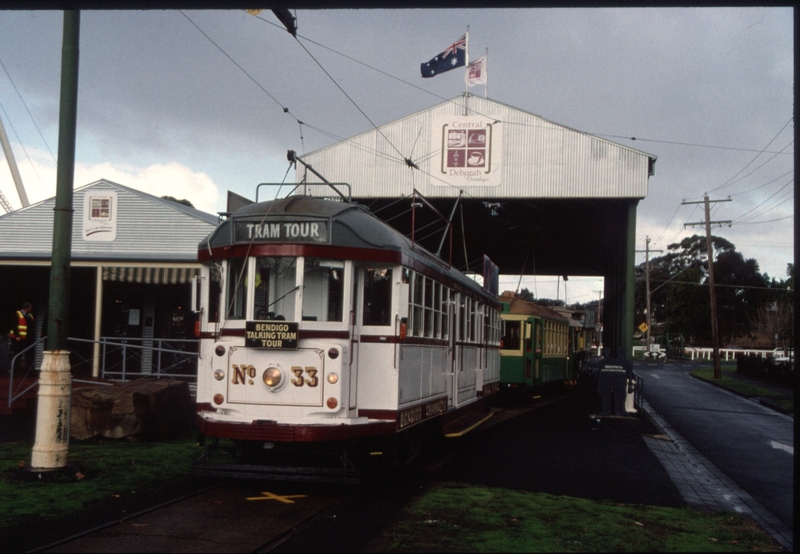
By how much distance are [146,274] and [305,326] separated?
1056cm

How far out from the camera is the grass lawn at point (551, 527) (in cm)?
669

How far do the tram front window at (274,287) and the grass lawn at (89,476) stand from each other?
2.33 meters

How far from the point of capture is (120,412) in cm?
1219

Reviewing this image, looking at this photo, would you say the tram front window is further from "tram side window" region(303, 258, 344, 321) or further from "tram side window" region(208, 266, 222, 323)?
"tram side window" region(208, 266, 222, 323)

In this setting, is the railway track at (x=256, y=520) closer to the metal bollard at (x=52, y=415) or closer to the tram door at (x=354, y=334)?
the tram door at (x=354, y=334)

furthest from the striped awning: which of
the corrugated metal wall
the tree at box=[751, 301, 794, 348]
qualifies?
the tree at box=[751, 301, 794, 348]

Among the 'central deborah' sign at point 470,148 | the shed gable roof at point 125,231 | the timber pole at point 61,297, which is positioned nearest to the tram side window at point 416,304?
the timber pole at point 61,297

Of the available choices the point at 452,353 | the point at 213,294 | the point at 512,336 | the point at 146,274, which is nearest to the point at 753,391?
the point at 512,336

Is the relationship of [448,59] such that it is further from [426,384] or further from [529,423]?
[426,384]

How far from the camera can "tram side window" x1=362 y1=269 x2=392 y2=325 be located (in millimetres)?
9031

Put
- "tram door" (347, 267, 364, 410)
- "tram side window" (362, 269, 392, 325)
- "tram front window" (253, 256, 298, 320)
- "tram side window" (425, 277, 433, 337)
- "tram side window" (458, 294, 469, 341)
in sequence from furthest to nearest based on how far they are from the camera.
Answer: "tram side window" (458, 294, 469, 341)
"tram side window" (425, 277, 433, 337)
"tram side window" (362, 269, 392, 325)
"tram front window" (253, 256, 298, 320)
"tram door" (347, 267, 364, 410)

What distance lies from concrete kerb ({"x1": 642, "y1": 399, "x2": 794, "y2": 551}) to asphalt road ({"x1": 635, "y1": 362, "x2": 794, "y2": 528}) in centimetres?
17

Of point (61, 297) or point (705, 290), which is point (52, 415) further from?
point (705, 290)

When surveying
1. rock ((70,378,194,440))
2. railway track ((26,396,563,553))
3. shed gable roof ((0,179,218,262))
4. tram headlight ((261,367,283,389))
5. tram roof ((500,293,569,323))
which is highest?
shed gable roof ((0,179,218,262))
